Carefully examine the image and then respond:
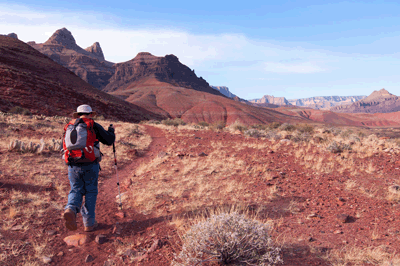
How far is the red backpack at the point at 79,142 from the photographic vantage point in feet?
12.0

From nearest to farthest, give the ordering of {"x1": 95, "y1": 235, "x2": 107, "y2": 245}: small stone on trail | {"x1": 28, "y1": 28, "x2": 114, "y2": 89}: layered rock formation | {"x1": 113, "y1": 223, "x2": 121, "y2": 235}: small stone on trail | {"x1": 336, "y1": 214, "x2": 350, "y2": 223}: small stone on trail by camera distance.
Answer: {"x1": 95, "y1": 235, "x2": 107, "y2": 245}: small stone on trail < {"x1": 113, "y1": 223, "x2": 121, "y2": 235}: small stone on trail < {"x1": 336, "y1": 214, "x2": 350, "y2": 223}: small stone on trail < {"x1": 28, "y1": 28, "x2": 114, "y2": 89}: layered rock formation

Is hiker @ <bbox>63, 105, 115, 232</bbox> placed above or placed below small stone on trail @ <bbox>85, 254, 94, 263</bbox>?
above

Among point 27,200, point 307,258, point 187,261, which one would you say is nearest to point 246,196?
point 307,258

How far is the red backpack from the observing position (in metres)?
3.67

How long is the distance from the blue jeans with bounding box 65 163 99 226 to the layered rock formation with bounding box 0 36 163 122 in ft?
89.1

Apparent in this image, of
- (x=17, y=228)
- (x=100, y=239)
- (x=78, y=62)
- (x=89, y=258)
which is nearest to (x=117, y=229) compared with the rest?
(x=100, y=239)

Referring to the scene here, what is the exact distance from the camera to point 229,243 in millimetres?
2781

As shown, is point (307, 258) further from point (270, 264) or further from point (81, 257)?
point (81, 257)

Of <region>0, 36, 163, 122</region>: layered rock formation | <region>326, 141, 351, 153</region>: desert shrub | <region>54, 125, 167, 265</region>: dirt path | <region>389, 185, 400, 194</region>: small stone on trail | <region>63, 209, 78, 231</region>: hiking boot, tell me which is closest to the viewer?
<region>54, 125, 167, 265</region>: dirt path

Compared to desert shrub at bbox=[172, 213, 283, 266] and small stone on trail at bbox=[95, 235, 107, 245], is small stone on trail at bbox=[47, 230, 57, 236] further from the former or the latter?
desert shrub at bbox=[172, 213, 283, 266]

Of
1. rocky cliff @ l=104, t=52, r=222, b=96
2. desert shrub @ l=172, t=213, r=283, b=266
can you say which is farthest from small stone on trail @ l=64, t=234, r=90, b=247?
rocky cliff @ l=104, t=52, r=222, b=96

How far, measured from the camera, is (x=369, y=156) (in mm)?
8000

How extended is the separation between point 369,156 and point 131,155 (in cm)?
1014

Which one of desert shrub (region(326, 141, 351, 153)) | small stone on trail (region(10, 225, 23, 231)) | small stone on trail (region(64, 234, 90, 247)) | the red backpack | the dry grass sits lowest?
small stone on trail (region(64, 234, 90, 247))
